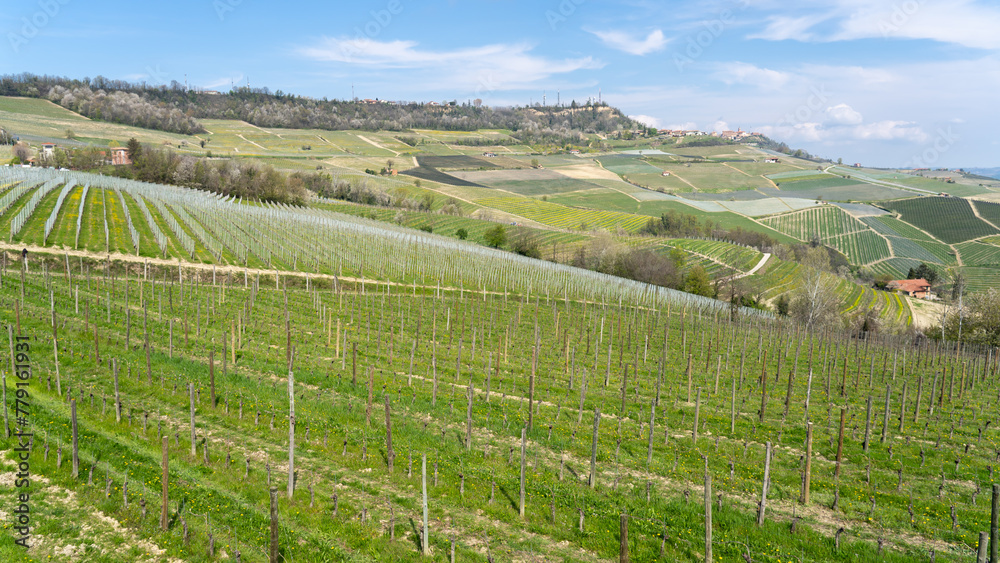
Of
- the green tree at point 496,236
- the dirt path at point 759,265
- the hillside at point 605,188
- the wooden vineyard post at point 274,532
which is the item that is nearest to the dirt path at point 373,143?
the hillside at point 605,188

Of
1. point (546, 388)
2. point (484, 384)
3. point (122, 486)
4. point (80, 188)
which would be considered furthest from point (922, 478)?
point (80, 188)

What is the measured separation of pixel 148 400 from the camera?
15039 millimetres

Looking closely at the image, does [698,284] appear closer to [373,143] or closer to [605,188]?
[605,188]

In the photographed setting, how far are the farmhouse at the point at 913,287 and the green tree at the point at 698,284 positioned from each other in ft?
107

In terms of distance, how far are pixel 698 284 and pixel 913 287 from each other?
117ft

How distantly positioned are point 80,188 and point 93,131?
305ft

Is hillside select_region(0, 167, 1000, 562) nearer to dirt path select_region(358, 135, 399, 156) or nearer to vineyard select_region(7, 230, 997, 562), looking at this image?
vineyard select_region(7, 230, 997, 562)

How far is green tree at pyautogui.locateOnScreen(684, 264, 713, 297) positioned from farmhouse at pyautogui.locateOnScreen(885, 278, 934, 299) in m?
32.5

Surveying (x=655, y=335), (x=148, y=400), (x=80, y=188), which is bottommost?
(x=655, y=335)

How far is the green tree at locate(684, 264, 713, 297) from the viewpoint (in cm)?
6222

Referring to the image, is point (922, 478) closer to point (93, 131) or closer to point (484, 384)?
point (484, 384)

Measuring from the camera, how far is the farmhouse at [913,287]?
74.9 metres

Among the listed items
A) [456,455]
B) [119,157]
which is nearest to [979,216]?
[456,455]

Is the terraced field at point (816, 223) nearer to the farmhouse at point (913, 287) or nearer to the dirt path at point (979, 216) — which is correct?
the dirt path at point (979, 216)
